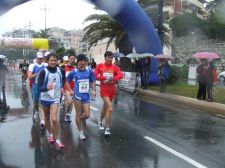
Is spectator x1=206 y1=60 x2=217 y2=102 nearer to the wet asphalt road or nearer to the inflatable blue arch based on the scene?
the wet asphalt road

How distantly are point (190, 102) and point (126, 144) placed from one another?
623 centimetres

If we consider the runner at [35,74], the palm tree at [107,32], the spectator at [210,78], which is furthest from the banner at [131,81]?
the runner at [35,74]

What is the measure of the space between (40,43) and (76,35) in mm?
110918

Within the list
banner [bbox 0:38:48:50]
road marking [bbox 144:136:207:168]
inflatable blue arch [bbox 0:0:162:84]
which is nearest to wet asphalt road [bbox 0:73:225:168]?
road marking [bbox 144:136:207:168]

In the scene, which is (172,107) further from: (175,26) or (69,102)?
(175,26)

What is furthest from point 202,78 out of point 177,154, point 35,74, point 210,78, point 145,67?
point 177,154

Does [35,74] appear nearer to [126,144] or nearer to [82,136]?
[82,136]

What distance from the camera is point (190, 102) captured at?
43.1 ft

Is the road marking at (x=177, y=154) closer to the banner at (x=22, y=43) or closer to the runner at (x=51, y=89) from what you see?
the runner at (x=51, y=89)

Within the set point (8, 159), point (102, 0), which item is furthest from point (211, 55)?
point (8, 159)

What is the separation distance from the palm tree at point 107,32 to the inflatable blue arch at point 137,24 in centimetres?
529

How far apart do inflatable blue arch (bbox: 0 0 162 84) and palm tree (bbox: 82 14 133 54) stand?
17.4ft

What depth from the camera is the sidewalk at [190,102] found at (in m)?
11.6

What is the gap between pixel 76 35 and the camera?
14450 cm
